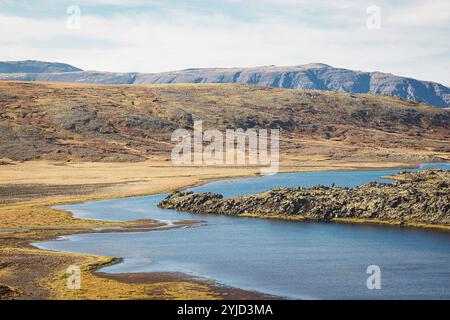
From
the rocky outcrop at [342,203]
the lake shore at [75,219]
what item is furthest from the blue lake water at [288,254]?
the rocky outcrop at [342,203]

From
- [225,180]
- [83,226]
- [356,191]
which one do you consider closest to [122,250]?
[83,226]

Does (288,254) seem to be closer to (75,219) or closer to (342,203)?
(342,203)

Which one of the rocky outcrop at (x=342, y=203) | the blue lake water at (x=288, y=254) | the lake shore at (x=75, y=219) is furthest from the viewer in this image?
the rocky outcrop at (x=342, y=203)

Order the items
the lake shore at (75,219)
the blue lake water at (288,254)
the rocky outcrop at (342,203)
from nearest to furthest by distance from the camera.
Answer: the lake shore at (75,219) < the blue lake water at (288,254) < the rocky outcrop at (342,203)

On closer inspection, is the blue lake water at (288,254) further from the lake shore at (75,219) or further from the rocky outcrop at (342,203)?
the rocky outcrop at (342,203)

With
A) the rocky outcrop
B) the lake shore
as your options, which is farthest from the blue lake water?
the rocky outcrop

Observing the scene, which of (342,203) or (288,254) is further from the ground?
(342,203)

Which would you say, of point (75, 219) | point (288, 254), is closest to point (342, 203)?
point (288, 254)

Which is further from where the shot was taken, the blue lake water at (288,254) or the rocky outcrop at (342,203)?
the rocky outcrop at (342,203)
